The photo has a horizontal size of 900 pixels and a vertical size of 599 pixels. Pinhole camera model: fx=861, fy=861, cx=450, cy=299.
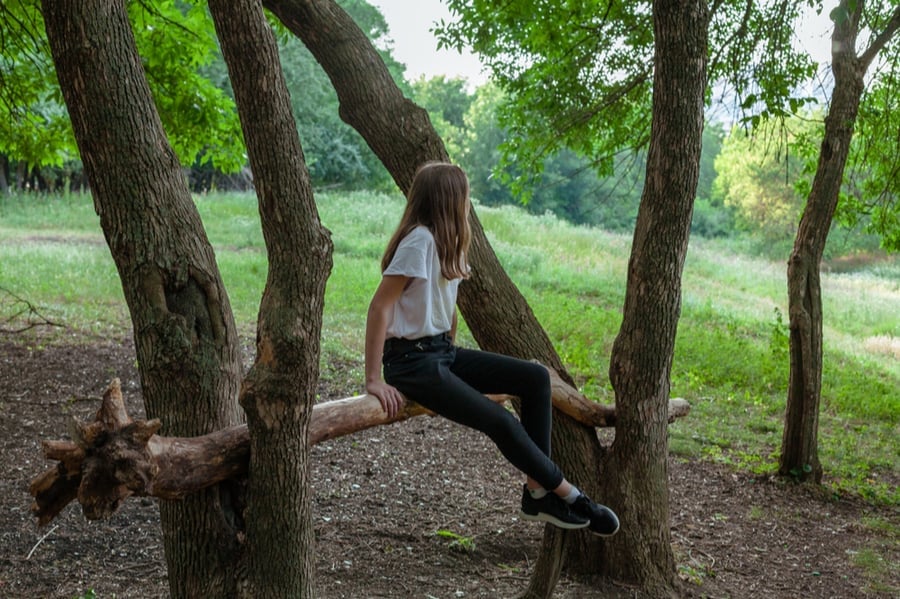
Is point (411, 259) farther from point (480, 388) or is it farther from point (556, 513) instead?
point (556, 513)

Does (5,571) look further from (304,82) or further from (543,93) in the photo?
(304,82)

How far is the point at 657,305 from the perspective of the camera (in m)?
4.39

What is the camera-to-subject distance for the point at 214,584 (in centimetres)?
323

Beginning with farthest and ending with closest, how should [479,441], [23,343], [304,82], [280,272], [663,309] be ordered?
[304,82]
[23,343]
[479,441]
[663,309]
[280,272]

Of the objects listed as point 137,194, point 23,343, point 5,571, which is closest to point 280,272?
point 137,194

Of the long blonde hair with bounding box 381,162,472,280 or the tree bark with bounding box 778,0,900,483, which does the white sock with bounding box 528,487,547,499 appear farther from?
the tree bark with bounding box 778,0,900,483

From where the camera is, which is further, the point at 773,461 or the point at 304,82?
Answer: the point at 304,82

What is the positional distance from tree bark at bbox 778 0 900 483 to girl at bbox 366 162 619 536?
13.7 feet

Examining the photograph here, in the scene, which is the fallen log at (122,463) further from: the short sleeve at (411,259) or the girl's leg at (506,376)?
the girl's leg at (506,376)

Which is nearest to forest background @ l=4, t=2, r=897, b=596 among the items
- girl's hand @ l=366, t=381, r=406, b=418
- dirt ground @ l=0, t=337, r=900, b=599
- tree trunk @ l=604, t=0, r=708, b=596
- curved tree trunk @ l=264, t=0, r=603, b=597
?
dirt ground @ l=0, t=337, r=900, b=599

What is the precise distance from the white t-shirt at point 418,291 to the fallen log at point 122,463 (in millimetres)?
780

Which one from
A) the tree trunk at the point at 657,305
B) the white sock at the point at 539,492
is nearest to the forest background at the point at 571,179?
the tree trunk at the point at 657,305

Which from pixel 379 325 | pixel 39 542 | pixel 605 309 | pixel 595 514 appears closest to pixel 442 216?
pixel 379 325

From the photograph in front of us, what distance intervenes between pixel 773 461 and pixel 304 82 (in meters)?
25.8
